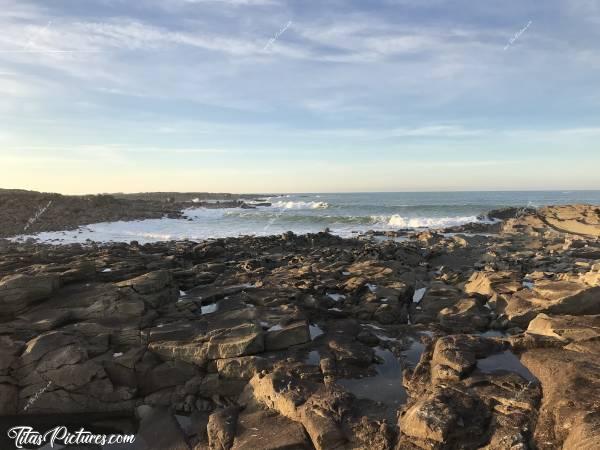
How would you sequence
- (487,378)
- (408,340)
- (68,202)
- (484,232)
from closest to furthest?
(487,378)
(408,340)
(484,232)
(68,202)

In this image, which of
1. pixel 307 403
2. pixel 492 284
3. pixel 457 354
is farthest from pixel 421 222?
pixel 307 403

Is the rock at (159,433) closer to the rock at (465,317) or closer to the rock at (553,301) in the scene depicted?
the rock at (465,317)

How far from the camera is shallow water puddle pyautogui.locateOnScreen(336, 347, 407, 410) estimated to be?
7.01 m

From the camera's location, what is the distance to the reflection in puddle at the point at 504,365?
7129mm

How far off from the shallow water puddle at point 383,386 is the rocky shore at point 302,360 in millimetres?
37

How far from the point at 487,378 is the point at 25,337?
910cm

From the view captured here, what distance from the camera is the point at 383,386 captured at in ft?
24.5

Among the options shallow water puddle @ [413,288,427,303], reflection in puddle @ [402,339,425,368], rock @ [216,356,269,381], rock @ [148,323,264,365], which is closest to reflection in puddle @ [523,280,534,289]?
shallow water puddle @ [413,288,427,303]

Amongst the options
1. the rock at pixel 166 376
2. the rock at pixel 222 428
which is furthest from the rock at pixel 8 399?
the rock at pixel 222 428

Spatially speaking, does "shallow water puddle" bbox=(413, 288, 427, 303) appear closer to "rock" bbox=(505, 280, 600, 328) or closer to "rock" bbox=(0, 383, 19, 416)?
"rock" bbox=(505, 280, 600, 328)

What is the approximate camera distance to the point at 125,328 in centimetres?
924

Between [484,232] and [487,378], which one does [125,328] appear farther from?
[484,232]

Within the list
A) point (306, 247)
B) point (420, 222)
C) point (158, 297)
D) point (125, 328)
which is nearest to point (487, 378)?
point (125, 328)

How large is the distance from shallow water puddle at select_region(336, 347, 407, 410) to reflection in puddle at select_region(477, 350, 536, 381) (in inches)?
58.8
